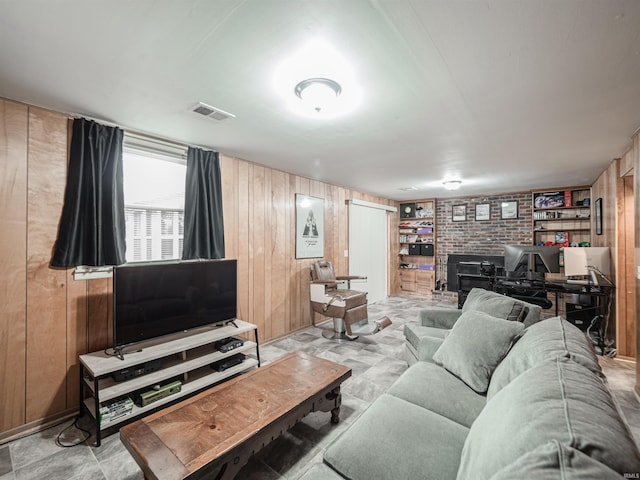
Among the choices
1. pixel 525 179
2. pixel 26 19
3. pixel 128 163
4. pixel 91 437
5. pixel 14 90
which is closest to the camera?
pixel 26 19

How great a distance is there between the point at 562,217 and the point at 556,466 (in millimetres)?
6608

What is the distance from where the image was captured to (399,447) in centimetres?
129

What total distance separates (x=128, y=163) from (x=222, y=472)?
2723 millimetres

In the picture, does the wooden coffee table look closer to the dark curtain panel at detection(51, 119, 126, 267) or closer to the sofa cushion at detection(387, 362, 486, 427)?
the sofa cushion at detection(387, 362, 486, 427)

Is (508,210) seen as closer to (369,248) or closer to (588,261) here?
(588,261)

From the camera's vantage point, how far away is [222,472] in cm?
146

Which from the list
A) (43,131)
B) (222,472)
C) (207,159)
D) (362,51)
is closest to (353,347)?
(222,472)

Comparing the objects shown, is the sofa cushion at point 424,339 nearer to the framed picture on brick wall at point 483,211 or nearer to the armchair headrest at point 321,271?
the armchair headrest at point 321,271

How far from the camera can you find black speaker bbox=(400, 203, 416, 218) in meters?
7.32

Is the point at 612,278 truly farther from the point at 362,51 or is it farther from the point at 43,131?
the point at 43,131

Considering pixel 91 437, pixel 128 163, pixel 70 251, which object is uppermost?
pixel 128 163

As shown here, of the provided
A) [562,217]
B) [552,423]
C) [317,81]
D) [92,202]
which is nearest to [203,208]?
[92,202]

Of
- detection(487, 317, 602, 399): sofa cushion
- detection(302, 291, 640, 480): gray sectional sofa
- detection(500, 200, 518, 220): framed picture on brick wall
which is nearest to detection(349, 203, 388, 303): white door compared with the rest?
detection(500, 200, 518, 220): framed picture on brick wall

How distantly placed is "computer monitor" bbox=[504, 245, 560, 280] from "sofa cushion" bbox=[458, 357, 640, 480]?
3394 millimetres
